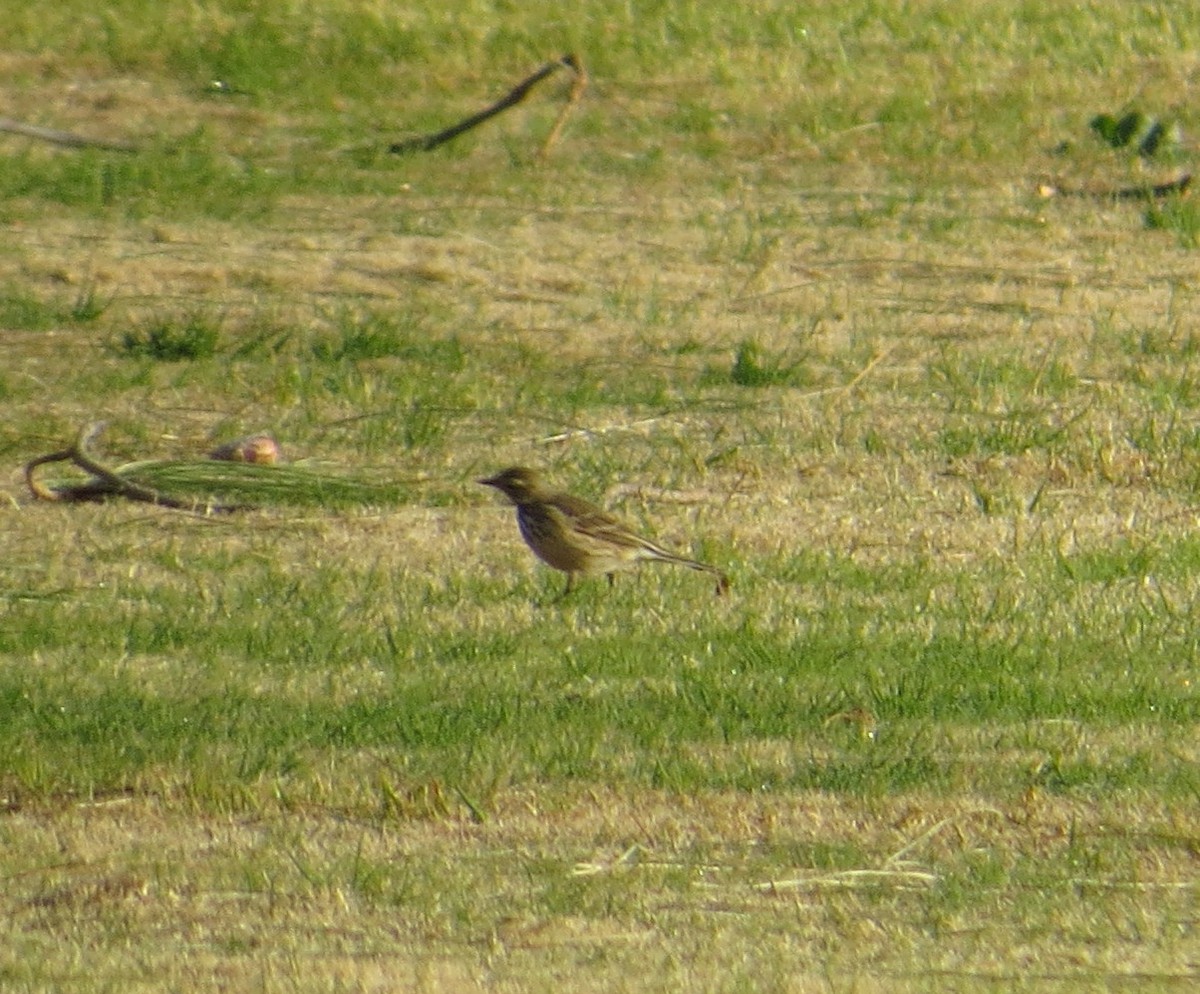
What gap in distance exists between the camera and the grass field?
5.66m

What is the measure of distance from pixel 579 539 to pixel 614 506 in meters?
1.21

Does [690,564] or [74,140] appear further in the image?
[74,140]

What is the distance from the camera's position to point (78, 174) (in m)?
14.4

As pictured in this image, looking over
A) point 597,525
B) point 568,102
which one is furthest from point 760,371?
point 568,102

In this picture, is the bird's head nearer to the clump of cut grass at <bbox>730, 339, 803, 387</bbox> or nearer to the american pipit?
the american pipit

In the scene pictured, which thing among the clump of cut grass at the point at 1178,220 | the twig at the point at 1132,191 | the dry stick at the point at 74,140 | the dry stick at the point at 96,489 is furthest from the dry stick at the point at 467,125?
the dry stick at the point at 96,489

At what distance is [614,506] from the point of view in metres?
9.34

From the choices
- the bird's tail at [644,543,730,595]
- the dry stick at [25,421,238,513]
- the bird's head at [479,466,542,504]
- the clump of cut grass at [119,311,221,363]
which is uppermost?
the bird's head at [479,466,542,504]

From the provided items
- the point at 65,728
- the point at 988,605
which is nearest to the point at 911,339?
the point at 988,605

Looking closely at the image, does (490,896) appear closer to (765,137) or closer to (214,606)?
(214,606)

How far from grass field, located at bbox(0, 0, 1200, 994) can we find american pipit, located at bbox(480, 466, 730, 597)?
0.11m

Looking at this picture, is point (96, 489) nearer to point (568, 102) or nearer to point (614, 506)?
point (614, 506)

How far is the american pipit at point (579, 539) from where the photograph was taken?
815 cm

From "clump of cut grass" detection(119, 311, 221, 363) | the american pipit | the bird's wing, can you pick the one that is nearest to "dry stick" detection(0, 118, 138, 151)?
"clump of cut grass" detection(119, 311, 221, 363)
